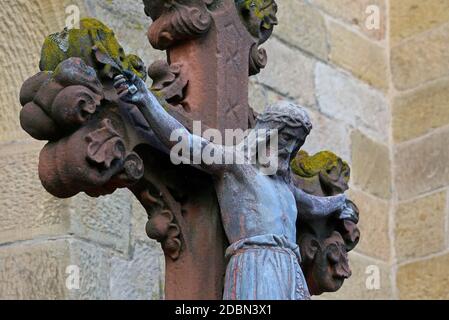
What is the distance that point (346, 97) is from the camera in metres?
4.51

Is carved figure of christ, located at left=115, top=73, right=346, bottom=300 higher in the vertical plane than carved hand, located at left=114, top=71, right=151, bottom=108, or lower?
Answer: lower

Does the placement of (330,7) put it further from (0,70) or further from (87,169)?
(87,169)

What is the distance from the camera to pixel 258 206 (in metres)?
2.35

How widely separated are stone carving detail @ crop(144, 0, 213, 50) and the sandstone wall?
3.62 ft

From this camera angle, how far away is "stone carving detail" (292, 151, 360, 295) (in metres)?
2.57

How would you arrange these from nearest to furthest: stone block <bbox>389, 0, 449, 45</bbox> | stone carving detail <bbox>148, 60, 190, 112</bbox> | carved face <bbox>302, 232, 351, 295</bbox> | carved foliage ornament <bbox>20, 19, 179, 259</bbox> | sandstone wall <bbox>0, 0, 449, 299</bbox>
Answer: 1. carved foliage ornament <bbox>20, 19, 179, 259</bbox>
2. stone carving detail <bbox>148, 60, 190, 112</bbox>
3. carved face <bbox>302, 232, 351, 295</bbox>
4. sandstone wall <bbox>0, 0, 449, 299</bbox>
5. stone block <bbox>389, 0, 449, 45</bbox>

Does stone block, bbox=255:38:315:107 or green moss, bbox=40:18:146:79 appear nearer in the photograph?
green moss, bbox=40:18:146:79

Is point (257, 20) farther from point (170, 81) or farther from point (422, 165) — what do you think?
point (422, 165)

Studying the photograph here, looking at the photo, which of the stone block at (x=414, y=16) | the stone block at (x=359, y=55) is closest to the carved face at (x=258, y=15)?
the stone block at (x=359, y=55)

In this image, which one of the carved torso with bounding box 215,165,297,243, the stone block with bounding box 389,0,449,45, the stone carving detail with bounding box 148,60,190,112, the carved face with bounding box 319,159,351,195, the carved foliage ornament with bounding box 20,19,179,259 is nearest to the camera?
the carved foliage ornament with bounding box 20,19,179,259

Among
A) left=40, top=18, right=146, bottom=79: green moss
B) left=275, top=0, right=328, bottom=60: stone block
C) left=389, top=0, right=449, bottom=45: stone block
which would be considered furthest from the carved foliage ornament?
left=389, top=0, right=449, bottom=45: stone block

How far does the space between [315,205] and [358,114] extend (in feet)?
6.60

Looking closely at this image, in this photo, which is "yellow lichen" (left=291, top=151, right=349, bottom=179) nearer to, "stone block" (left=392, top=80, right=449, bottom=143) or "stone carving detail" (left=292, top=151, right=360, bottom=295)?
"stone carving detail" (left=292, top=151, right=360, bottom=295)

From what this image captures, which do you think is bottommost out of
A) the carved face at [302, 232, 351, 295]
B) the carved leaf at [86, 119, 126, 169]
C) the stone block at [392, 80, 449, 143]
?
the carved face at [302, 232, 351, 295]
